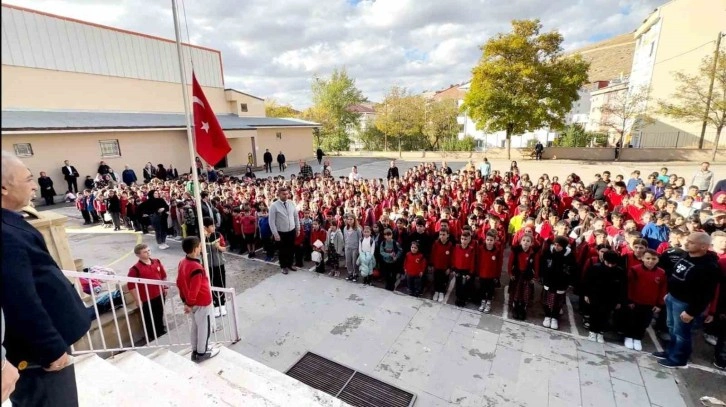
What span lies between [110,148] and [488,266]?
785 inches

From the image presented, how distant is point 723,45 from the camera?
73.6 feet

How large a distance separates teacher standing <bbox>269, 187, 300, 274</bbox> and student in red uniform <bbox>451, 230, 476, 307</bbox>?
3401 mm

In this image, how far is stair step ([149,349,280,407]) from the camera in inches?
130

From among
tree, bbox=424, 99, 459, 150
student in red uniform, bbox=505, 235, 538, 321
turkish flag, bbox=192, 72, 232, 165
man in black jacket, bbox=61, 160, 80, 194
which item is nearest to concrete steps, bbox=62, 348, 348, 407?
turkish flag, bbox=192, 72, 232, 165

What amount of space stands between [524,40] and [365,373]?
24117mm

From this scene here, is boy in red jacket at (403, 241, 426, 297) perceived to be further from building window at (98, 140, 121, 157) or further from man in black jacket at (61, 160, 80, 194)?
building window at (98, 140, 121, 157)

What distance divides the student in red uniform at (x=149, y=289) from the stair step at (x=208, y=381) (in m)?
0.89

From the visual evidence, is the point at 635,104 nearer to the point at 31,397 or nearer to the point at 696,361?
the point at 696,361

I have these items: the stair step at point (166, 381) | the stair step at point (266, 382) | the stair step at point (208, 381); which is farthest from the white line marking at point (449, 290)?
the stair step at point (166, 381)

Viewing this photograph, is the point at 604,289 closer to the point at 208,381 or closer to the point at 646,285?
the point at 646,285

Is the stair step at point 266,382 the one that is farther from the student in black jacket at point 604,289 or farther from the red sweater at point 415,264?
the student in black jacket at point 604,289

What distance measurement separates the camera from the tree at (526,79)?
22391 millimetres

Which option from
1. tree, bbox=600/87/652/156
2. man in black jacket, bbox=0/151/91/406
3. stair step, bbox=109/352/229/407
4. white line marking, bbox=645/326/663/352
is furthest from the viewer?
tree, bbox=600/87/652/156

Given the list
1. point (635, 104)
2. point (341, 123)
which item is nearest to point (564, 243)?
point (635, 104)
